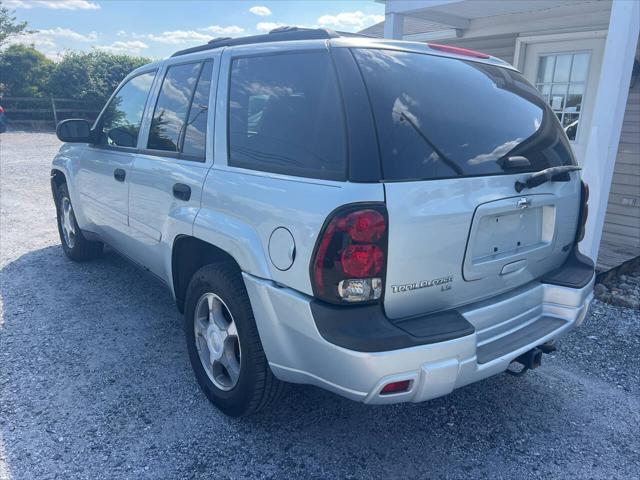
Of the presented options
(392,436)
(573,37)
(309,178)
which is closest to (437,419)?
(392,436)

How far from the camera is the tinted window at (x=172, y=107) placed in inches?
124

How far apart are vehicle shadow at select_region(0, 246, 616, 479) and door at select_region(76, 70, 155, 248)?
943 millimetres

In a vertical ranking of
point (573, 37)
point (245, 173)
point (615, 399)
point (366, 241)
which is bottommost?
point (615, 399)

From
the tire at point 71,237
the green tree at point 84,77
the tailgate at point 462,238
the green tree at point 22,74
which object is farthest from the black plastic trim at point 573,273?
the green tree at point 22,74

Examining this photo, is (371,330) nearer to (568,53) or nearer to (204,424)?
(204,424)

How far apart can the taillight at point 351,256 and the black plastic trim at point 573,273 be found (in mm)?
1239

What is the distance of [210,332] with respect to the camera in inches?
113

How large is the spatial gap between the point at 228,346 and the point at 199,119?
4.40 feet

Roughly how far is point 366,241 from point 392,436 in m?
1.30

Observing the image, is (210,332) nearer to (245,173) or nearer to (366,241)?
(245,173)

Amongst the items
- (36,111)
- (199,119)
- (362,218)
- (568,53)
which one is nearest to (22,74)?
(36,111)

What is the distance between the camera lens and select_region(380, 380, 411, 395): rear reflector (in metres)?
2.06

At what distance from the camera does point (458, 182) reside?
2.23m

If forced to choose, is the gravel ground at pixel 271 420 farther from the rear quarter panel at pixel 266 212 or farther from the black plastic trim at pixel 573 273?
the rear quarter panel at pixel 266 212
